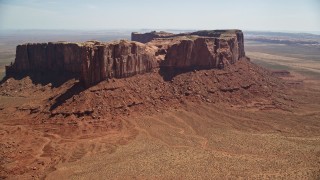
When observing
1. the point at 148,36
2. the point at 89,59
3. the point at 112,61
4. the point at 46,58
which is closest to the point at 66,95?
the point at 89,59

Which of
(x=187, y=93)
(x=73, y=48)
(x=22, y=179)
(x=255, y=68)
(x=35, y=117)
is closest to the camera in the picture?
(x=22, y=179)

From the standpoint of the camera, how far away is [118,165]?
4628 centimetres

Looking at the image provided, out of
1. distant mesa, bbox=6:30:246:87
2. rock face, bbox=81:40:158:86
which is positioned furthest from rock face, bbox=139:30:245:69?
rock face, bbox=81:40:158:86

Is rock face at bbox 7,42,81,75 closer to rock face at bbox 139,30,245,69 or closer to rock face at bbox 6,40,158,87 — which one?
rock face at bbox 6,40,158,87

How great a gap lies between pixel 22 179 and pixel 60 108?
2201 cm

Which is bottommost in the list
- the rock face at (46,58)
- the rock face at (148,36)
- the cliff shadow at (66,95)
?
the cliff shadow at (66,95)

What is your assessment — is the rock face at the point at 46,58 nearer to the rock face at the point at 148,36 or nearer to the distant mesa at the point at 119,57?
the distant mesa at the point at 119,57

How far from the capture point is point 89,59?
212ft

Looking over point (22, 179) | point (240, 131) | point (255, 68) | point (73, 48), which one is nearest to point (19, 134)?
point (22, 179)

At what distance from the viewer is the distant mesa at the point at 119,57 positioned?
65.8 meters

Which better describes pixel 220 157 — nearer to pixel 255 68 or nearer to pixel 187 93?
pixel 187 93

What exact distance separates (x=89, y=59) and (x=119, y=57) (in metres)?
6.18

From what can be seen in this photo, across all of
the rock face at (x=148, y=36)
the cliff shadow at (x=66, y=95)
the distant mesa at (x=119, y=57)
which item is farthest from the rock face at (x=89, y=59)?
the rock face at (x=148, y=36)

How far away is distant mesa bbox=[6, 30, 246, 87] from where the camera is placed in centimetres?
6575
